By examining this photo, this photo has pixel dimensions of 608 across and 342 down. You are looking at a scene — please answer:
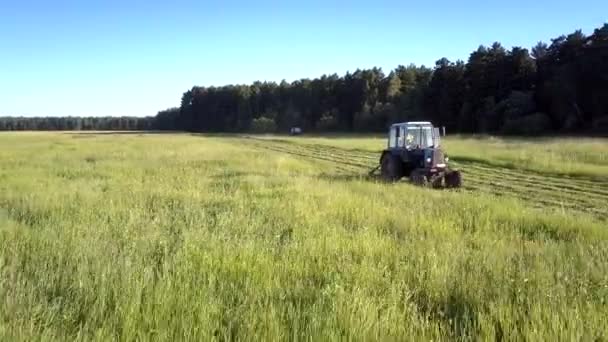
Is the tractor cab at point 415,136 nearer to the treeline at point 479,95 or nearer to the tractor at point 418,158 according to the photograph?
the tractor at point 418,158

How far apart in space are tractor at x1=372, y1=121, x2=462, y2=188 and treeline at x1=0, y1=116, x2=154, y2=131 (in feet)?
526

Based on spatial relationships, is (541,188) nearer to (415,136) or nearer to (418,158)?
(418,158)

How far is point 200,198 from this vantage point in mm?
12781

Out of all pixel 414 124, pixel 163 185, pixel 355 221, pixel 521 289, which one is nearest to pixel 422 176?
pixel 414 124

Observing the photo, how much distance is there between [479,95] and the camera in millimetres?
72438

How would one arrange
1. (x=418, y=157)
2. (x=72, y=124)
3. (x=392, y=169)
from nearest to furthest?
1. (x=418, y=157)
2. (x=392, y=169)
3. (x=72, y=124)

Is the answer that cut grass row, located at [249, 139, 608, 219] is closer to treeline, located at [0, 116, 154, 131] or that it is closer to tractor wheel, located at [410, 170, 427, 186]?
tractor wheel, located at [410, 170, 427, 186]

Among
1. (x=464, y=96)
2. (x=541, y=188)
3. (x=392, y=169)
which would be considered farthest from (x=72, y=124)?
(x=541, y=188)

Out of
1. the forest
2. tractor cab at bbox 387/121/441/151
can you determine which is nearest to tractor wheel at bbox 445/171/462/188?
tractor cab at bbox 387/121/441/151

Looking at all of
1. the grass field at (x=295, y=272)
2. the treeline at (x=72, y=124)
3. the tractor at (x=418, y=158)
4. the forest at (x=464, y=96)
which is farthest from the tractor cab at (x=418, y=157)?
the treeline at (x=72, y=124)

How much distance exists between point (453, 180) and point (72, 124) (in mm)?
193043

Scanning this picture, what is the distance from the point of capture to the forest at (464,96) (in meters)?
58.6

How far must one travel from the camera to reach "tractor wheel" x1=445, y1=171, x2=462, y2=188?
762 inches

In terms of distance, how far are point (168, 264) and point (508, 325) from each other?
312 centimetres
